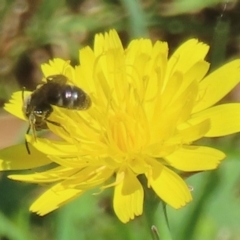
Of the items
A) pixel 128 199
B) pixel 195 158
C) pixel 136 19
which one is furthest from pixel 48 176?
pixel 136 19

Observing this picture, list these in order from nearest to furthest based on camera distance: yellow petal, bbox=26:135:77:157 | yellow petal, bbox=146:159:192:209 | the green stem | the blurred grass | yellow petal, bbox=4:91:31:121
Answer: yellow petal, bbox=146:159:192:209
yellow petal, bbox=26:135:77:157
yellow petal, bbox=4:91:31:121
the blurred grass
the green stem

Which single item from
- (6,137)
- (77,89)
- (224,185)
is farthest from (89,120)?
(6,137)

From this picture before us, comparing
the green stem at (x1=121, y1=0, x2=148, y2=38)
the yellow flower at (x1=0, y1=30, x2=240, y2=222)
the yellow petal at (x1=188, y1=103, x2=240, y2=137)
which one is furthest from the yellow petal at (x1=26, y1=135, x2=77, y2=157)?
the green stem at (x1=121, y1=0, x2=148, y2=38)

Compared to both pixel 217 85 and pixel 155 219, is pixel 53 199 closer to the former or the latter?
pixel 155 219

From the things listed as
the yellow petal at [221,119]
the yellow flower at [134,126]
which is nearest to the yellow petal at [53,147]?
the yellow flower at [134,126]

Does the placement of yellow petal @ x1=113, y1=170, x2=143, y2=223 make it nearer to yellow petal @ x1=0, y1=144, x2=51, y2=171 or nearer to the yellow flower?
the yellow flower

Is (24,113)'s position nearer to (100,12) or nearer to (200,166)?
(200,166)
